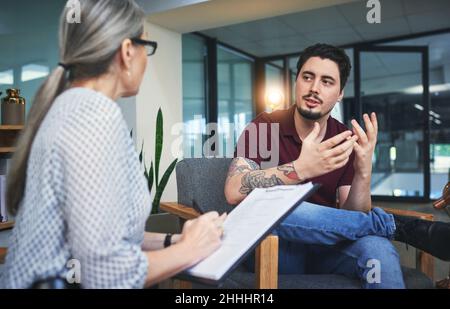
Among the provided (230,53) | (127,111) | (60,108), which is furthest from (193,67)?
(60,108)

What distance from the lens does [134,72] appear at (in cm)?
80

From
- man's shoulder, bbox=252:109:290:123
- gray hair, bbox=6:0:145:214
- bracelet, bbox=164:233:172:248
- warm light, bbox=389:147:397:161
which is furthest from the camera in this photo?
warm light, bbox=389:147:397:161

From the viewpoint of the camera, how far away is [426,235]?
1354 millimetres

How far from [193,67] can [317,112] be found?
3.99m

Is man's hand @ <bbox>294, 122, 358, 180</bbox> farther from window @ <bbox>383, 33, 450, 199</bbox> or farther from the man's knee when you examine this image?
window @ <bbox>383, 33, 450, 199</bbox>

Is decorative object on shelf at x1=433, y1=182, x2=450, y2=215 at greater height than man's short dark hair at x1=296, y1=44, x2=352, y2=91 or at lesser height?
lesser

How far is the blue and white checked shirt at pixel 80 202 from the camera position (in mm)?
620

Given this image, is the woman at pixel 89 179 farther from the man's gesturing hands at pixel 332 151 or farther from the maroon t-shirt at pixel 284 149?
the maroon t-shirt at pixel 284 149

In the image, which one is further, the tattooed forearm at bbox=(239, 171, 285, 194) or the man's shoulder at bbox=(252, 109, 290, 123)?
the man's shoulder at bbox=(252, 109, 290, 123)

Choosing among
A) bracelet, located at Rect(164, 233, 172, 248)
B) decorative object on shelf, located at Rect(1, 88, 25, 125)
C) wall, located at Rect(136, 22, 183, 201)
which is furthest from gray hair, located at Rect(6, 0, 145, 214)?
wall, located at Rect(136, 22, 183, 201)

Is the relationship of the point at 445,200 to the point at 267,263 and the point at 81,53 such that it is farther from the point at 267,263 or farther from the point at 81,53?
the point at 81,53

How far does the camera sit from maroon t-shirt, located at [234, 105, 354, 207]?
64.7 inches

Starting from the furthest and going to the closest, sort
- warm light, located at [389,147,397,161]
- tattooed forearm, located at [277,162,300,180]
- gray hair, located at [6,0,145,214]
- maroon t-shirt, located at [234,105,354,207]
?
→ warm light, located at [389,147,397,161] → maroon t-shirt, located at [234,105,354,207] → tattooed forearm, located at [277,162,300,180] → gray hair, located at [6,0,145,214]
